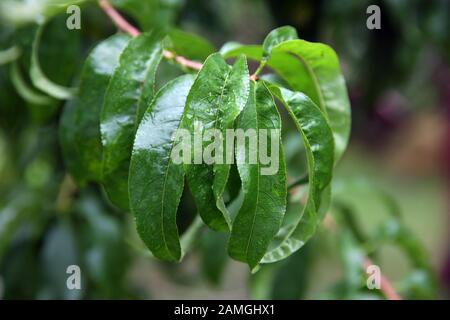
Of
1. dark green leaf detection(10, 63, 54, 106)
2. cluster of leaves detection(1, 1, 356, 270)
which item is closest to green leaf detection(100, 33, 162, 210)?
cluster of leaves detection(1, 1, 356, 270)

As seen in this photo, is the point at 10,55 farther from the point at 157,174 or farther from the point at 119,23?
the point at 157,174

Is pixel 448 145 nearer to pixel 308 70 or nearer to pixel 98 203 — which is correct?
pixel 98 203

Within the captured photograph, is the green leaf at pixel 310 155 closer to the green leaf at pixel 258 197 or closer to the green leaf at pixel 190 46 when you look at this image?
the green leaf at pixel 258 197

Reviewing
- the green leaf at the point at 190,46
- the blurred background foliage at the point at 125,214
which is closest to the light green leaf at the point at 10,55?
the blurred background foliage at the point at 125,214

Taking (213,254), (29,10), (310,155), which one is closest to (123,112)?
(310,155)

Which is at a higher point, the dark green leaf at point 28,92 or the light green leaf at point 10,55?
the light green leaf at point 10,55

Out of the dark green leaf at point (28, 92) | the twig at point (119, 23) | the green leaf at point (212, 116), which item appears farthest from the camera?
the dark green leaf at point (28, 92)
